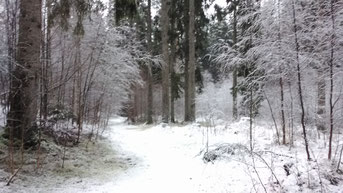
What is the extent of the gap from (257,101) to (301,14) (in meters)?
2.62

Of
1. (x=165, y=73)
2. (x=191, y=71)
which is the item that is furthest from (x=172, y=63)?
(x=191, y=71)

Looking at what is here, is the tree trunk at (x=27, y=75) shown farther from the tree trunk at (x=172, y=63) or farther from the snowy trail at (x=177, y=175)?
the tree trunk at (x=172, y=63)

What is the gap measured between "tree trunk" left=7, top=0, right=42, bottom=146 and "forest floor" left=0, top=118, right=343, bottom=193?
0.67 meters

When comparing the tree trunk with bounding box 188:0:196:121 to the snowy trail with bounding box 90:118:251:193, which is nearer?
the snowy trail with bounding box 90:118:251:193

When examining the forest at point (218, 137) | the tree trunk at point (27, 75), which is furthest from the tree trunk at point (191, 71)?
the tree trunk at point (27, 75)

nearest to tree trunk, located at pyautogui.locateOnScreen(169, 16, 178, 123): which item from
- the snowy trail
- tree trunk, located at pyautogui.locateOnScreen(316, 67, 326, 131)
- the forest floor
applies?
the snowy trail

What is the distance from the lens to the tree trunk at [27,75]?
5023 mm

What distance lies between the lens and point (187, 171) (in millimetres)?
5508

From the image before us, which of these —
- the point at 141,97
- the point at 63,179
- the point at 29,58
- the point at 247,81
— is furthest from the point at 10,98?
the point at 141,97

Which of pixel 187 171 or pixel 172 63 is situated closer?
pixel 187 171

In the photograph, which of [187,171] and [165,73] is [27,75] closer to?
[187,171]

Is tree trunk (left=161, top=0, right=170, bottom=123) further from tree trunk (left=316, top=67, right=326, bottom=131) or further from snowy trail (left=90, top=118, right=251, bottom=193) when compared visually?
tree trunk (left=316, top=67, right=326, bottom=131)

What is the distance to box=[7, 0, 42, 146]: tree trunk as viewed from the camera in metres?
5.02

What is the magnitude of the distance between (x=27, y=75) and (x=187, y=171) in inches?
134
